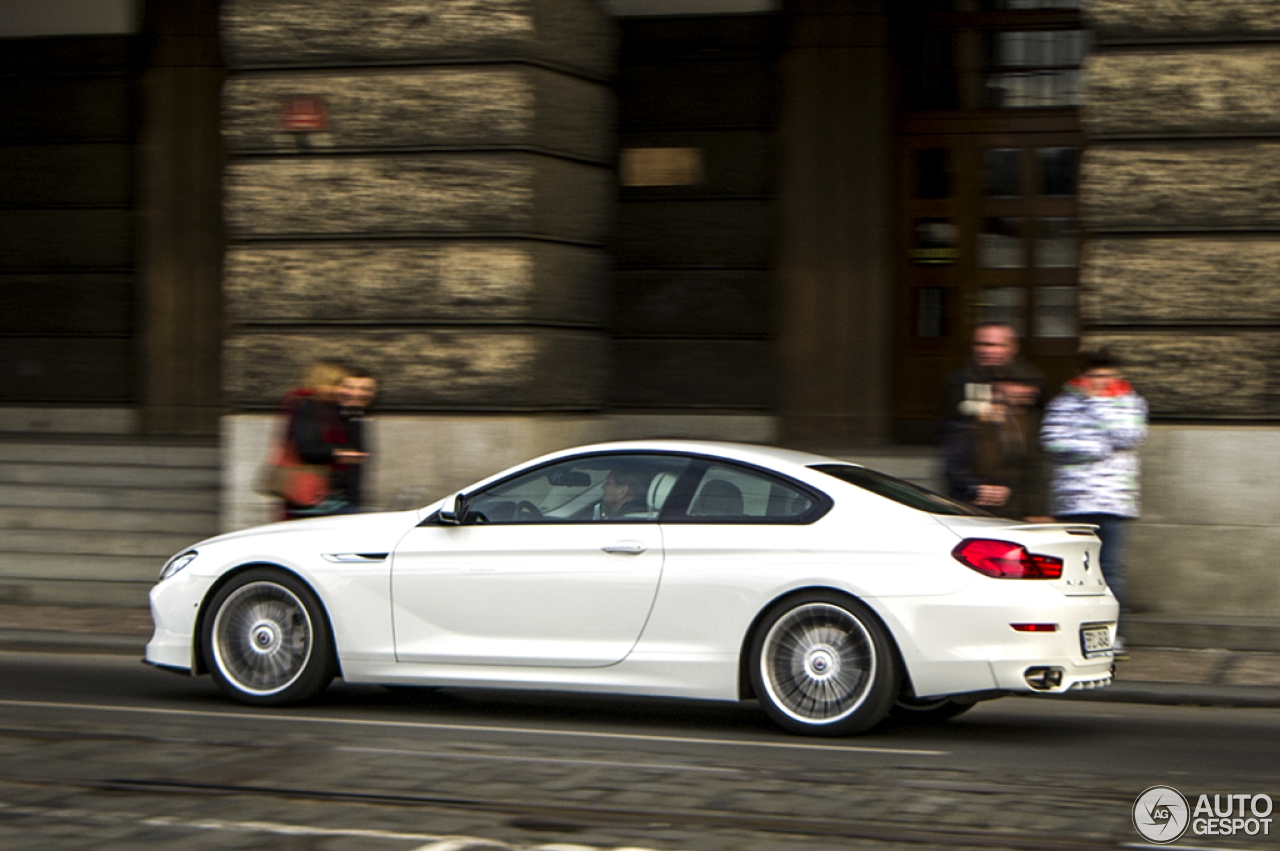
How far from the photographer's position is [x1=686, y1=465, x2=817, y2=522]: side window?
748cm

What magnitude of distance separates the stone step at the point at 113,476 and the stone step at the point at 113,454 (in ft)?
0.20

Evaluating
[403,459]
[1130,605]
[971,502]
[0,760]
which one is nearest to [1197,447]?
[1130,605]

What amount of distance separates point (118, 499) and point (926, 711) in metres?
7.19

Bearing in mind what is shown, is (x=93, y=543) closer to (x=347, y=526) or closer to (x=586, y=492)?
(x=347, y=526)

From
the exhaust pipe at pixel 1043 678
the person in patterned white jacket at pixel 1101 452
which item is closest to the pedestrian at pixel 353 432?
the person in patterned white jacket at pixel 1101 452

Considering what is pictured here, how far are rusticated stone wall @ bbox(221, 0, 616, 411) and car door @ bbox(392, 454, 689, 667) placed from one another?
151 inches

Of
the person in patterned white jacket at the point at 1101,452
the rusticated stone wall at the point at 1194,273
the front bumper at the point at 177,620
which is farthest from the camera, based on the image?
the rusticated stone wall at the point at 1194,273

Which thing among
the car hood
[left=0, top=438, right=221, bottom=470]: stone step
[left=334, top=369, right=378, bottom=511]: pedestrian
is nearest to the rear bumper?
the car hood

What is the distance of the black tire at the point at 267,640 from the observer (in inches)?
315

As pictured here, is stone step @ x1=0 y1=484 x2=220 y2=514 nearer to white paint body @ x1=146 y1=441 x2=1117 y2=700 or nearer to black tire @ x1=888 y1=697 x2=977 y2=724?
white paint body @ x1=146 y1=441 x2=1117 y2=700

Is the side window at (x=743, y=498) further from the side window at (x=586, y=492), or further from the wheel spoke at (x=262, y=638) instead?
the wheel spoke at (x=262, y=638)

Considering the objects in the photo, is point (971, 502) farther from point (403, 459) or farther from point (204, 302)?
point (204, 302)

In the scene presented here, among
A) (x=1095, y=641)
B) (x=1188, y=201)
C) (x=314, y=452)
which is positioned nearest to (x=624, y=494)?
(x=1095, y=641)

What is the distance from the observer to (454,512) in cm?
789
